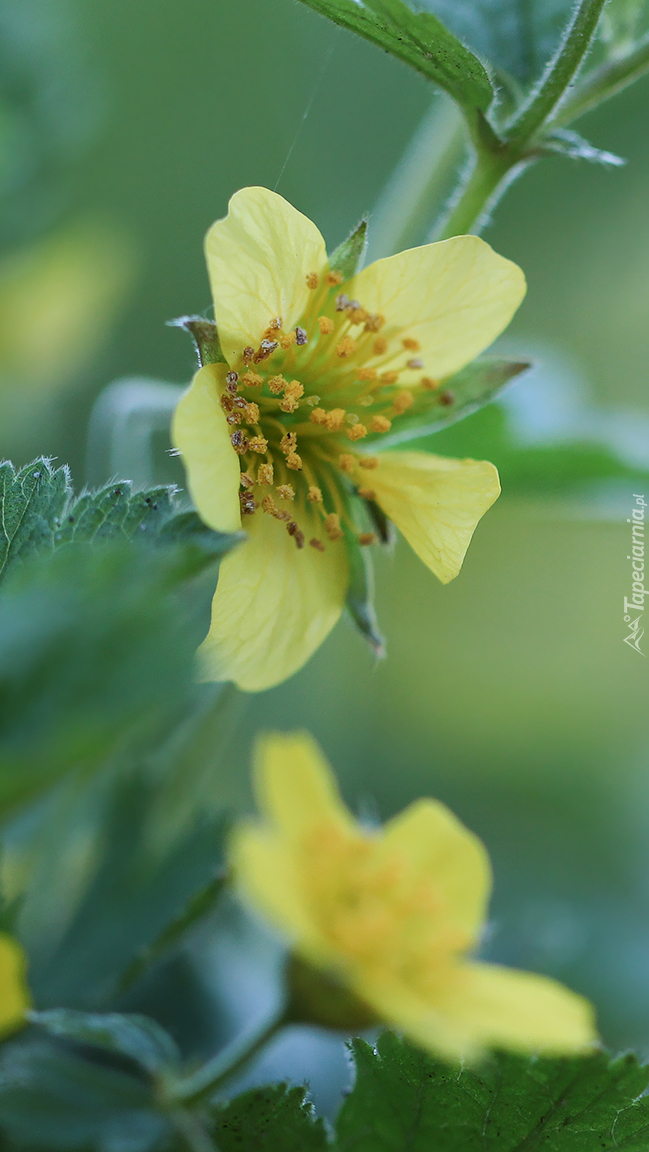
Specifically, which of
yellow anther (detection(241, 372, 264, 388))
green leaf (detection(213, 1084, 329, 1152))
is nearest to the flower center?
yellow anther (detection(241, 372, 264, 388))

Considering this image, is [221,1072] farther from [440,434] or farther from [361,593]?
[440,434]

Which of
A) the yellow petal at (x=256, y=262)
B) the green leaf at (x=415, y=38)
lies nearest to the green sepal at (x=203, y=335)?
the yellow petal at (x=256, y=262)

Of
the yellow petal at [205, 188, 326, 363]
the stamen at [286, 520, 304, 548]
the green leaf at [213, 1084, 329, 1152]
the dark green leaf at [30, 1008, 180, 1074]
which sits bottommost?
the green leaf at [213, 1084, 329, 1152]

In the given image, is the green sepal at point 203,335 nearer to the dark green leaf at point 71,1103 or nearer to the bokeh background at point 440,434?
the bokeh background at point 440,434

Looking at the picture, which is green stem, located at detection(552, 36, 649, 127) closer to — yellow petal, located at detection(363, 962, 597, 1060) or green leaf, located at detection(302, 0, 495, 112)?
green leaf, located at detection(302, 0, 495, 112)

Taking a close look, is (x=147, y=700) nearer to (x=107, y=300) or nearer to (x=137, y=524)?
(x=137, y=524)

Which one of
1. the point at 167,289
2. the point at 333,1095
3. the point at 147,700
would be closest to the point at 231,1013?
the point at 333,1095

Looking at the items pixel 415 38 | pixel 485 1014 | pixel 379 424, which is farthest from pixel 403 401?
pixel 485 1014
